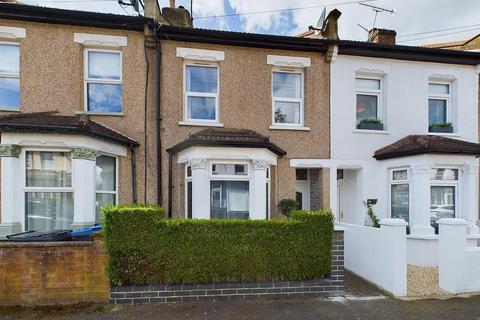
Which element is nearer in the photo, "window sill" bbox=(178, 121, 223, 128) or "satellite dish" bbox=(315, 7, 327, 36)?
"window sill" bbox=(178, 121, 223, 128)

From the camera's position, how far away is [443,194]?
7.69 meters

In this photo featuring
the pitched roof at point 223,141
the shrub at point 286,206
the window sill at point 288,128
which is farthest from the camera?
the window sill at point 288,128

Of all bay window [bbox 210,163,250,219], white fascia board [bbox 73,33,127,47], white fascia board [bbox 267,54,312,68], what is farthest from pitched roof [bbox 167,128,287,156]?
white fascia board [bbox 73,33,127,47]

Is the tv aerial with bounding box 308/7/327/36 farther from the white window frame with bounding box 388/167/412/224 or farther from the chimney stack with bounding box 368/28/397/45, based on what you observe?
the white window frame with bounding box 388/167/412/224

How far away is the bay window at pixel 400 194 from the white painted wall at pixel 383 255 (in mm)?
2477

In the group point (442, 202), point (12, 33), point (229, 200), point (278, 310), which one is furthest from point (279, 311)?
point (12, 33)

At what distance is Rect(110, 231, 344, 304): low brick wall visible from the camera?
14.9ft

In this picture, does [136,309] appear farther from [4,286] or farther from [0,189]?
[0,189]

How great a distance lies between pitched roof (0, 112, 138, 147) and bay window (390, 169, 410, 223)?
7322 millimetres

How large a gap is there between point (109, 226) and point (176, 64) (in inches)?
187

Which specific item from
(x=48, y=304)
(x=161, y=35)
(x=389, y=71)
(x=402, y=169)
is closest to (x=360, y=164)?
(x=402, y=169)

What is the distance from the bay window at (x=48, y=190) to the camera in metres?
6.08

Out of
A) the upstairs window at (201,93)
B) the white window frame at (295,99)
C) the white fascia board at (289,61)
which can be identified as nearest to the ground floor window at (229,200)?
the upstairs window at (201,93)

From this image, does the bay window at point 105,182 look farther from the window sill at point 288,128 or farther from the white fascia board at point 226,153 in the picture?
the window sill at point 288,128
